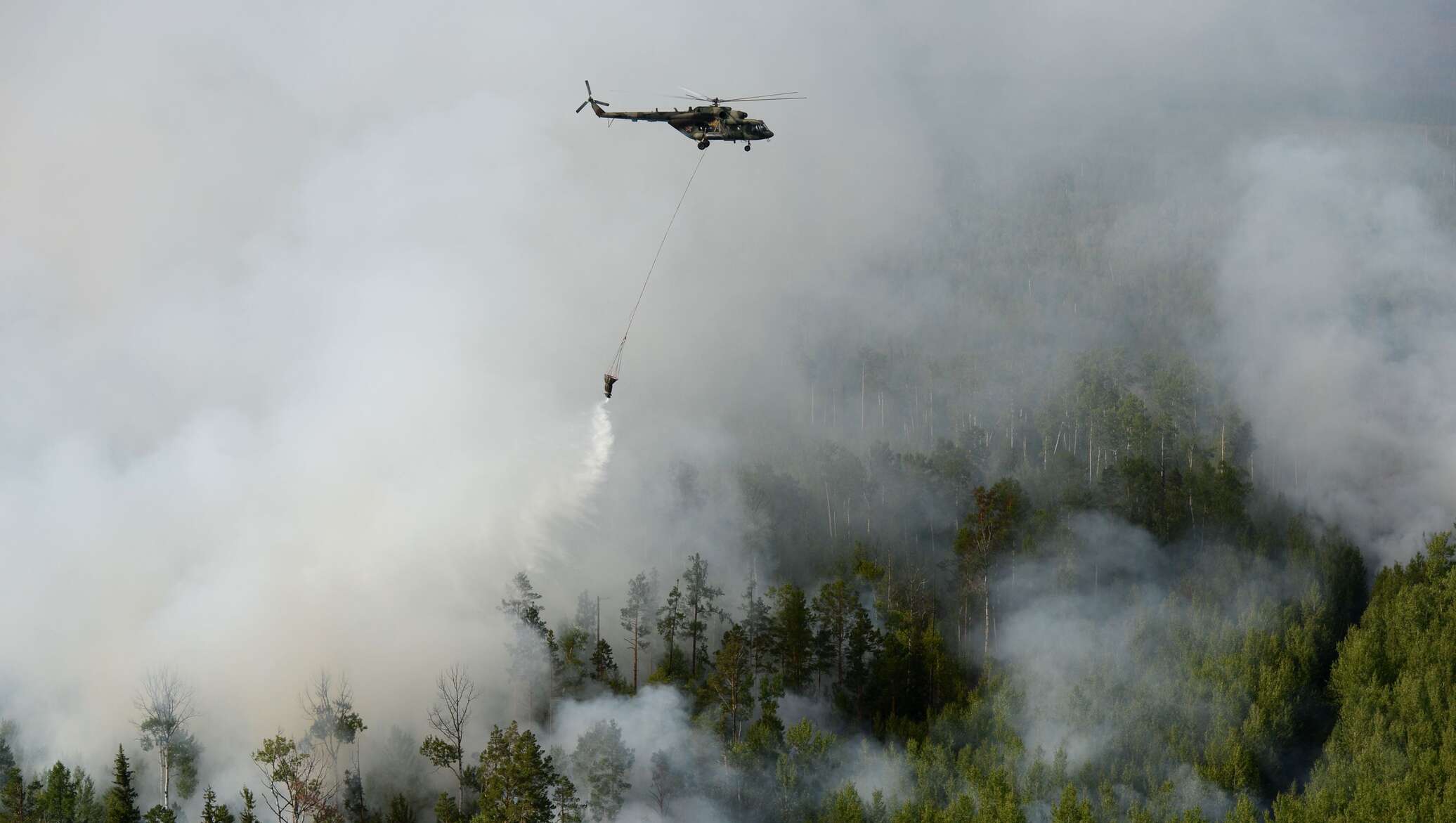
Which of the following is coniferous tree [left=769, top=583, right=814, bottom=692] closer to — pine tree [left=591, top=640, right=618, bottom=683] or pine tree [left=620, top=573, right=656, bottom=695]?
pine tree [left=620, top=573, right=656, bottom=695]

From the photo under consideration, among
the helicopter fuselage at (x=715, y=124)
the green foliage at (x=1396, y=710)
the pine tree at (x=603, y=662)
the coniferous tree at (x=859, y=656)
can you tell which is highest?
the helicopter fuselage at (x=715, y=124)

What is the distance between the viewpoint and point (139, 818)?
8244cm

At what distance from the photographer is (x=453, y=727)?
98562 millimetres

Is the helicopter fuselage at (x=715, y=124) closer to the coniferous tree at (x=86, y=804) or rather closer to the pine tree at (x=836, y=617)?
the pine tree at (x=836, y=617)

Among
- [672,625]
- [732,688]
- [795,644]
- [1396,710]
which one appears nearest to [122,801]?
[732,688]

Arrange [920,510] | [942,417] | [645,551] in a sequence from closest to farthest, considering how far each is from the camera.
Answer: [645,551] → [920,510] → [942,417]

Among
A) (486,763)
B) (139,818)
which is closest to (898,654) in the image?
(486,763)

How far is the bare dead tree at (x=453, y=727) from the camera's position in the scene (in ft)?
279

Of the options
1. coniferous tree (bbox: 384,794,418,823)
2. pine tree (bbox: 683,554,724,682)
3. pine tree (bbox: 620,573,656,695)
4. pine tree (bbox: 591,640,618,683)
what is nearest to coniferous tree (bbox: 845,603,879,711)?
pine tree (bbox: 683,554,724,682)

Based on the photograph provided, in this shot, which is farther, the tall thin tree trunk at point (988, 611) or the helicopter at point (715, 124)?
the tall thin tree trunk at point (988, 611)

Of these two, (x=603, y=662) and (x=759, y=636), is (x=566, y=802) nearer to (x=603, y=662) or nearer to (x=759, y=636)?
(x=603, y=662)

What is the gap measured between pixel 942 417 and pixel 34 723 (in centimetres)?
13294

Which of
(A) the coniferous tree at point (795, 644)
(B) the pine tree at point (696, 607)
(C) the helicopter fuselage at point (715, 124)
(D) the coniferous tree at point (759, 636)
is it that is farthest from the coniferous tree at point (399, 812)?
(C) the helicopter fuselage at point (715, 124)

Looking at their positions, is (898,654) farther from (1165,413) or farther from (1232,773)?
(1165,413)
